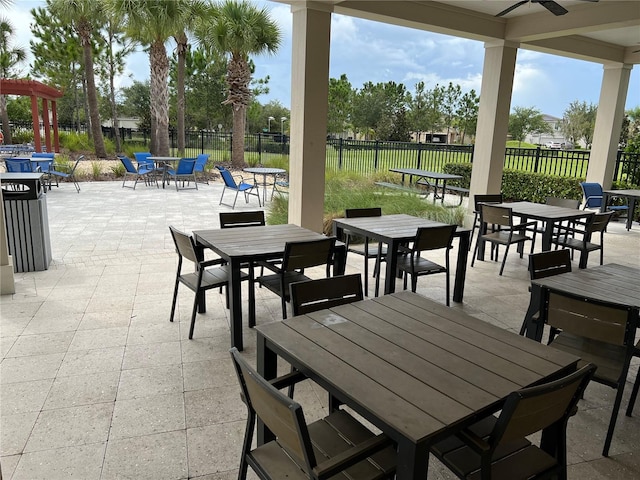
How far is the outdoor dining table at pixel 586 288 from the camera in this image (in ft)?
8.26

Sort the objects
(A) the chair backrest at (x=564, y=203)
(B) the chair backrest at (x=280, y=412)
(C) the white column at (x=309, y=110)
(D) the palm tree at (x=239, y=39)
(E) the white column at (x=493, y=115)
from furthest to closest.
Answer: (D) the palm tree at (x=239, y=39), (E) the white column at (x=493, y=115), (A) the chair backrest at (x=564, y=203), (C) the white column at (x=309, y=110), (B) the chair backrest at (x=280, y=412)

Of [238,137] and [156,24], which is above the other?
[156,24]

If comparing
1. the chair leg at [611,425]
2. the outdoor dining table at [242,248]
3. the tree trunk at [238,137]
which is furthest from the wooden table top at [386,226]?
the tree trunk at [238,137]

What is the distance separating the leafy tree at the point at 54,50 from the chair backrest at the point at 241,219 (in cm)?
1900

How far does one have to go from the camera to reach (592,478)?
2.00 meters

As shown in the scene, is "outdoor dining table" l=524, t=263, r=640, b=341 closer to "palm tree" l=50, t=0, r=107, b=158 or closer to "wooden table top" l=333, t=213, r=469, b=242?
"wooden table top" l=333, t=213, r=469, b=242

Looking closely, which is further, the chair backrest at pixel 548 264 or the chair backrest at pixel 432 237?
the chair backrest at pixel 432 237

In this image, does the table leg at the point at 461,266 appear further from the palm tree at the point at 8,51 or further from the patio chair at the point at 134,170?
the palm tree at the point at 8,51

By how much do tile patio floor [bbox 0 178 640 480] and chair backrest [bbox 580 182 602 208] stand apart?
4.23 m

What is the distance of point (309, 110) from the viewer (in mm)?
5438

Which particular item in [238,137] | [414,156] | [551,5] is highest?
[551,5]

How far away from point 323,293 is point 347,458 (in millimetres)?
1021

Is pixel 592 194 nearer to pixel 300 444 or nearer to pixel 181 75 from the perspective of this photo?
pixel 300 444

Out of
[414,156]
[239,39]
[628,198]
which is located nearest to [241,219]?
[628,198]
